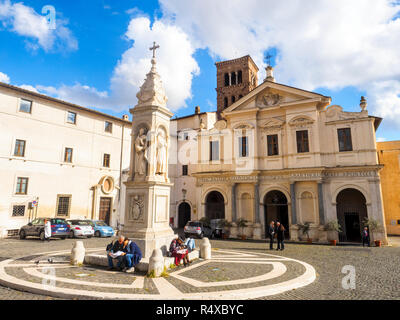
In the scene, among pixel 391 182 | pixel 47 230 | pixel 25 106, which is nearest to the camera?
pixel 47 230

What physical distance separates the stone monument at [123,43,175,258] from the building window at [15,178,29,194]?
52.7 ft

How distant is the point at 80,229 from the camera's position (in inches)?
789

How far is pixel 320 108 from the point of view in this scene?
21.5 m

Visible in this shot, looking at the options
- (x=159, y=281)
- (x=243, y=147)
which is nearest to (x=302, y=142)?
(x=243, y=147)

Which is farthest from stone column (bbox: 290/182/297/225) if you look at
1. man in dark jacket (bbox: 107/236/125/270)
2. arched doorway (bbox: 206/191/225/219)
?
man in dark jacket (bbox: 107/236/125/270)

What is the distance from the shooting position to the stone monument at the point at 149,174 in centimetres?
883

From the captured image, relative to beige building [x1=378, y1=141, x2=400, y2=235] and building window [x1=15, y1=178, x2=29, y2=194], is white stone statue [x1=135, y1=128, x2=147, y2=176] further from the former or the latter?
beige building [x1=378, y1=141, x2=400, y2=235]

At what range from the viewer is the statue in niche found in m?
9.01

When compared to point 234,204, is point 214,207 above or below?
below

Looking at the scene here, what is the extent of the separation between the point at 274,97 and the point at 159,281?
19.5 meters

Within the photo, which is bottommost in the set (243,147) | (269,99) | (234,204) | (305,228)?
(305,228)

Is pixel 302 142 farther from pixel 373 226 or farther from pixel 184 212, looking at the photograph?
pixel 184 212

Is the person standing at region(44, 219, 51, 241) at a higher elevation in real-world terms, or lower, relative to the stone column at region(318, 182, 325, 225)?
lower
